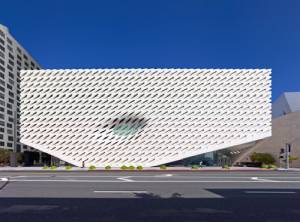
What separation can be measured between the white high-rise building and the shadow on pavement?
76981mm

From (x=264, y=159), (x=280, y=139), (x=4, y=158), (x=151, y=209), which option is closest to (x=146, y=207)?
(x=151, y=209)

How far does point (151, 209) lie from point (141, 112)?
40.8m

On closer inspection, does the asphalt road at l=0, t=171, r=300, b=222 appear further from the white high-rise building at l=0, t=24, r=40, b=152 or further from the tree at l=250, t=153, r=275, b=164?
the white high-rise building at l=0, t=24, r=40, b=152

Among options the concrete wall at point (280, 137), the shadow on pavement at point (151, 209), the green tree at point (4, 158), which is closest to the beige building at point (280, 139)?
the concrete wall at point (280, 137)

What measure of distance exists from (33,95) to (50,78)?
3803mm

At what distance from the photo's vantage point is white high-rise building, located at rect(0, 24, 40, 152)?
8388cm

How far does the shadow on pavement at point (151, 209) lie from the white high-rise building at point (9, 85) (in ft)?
253

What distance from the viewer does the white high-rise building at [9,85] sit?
3302 inches

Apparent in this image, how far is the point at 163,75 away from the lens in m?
49.6

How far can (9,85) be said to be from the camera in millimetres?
88312

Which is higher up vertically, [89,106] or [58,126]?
[89,106]

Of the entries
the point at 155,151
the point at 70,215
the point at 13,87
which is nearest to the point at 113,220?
the point at 70,215

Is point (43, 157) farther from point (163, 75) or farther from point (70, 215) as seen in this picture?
point (70, 215)

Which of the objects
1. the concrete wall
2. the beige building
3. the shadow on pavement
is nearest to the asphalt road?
the shadow on pavement
